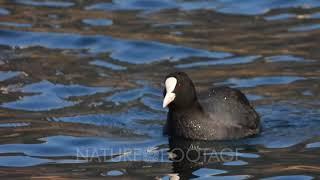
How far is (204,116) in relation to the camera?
1038cm

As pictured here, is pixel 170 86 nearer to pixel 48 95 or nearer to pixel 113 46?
pixel 48 95

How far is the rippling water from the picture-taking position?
30.7 feet

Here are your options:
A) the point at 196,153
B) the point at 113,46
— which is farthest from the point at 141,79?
the point at 196,153

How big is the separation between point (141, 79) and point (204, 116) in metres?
2.30

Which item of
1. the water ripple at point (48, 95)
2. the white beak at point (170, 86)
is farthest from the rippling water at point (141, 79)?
the white beak at point (170, 86)

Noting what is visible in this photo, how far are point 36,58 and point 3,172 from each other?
4.75m

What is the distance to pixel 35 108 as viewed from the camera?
11398mm

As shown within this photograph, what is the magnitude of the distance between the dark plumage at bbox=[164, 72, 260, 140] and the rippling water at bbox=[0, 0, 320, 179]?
145mm

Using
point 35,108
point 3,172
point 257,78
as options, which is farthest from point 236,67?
point 3,172

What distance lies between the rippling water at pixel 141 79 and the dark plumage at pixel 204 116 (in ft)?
0.47

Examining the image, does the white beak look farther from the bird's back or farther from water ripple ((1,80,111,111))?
water ripple ((1,80,111,111))

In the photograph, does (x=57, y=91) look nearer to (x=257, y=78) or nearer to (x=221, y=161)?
(x=257, y=78)

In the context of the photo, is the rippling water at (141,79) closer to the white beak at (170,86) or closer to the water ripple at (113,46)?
the water ripple at (113,46)

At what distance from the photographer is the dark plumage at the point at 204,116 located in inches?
400
